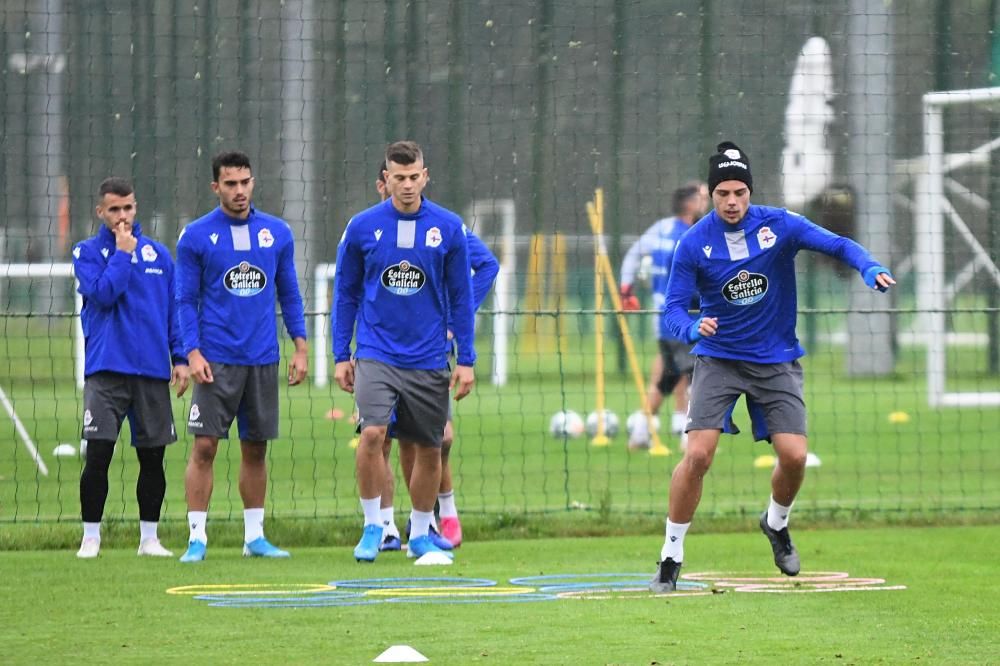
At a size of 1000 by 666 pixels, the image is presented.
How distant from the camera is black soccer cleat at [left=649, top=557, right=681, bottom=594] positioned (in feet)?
26.9

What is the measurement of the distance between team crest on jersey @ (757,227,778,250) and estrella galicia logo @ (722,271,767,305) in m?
0.14

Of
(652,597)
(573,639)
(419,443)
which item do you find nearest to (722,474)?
(419,443)

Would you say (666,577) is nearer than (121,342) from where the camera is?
Yes

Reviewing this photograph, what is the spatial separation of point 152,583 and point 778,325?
10.4 feet

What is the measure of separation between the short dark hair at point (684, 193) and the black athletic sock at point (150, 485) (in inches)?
191

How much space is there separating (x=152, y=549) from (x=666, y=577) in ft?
9.82

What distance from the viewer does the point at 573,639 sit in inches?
264

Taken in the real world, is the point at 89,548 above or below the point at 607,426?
below

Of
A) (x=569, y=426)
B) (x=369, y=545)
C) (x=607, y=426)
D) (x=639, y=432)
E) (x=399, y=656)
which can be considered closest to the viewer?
(x=399, y=656)

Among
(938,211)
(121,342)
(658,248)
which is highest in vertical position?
(938,211)

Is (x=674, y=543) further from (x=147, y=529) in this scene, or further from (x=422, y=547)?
(x=147, y=529)

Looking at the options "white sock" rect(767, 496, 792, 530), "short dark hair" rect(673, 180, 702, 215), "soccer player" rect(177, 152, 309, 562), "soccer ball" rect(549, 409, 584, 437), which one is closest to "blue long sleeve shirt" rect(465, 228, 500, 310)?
"soccer player" rect(177, 152, 309, 562)

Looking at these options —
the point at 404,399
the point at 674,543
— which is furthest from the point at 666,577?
the point at 404,399

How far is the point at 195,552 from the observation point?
9.49 m
